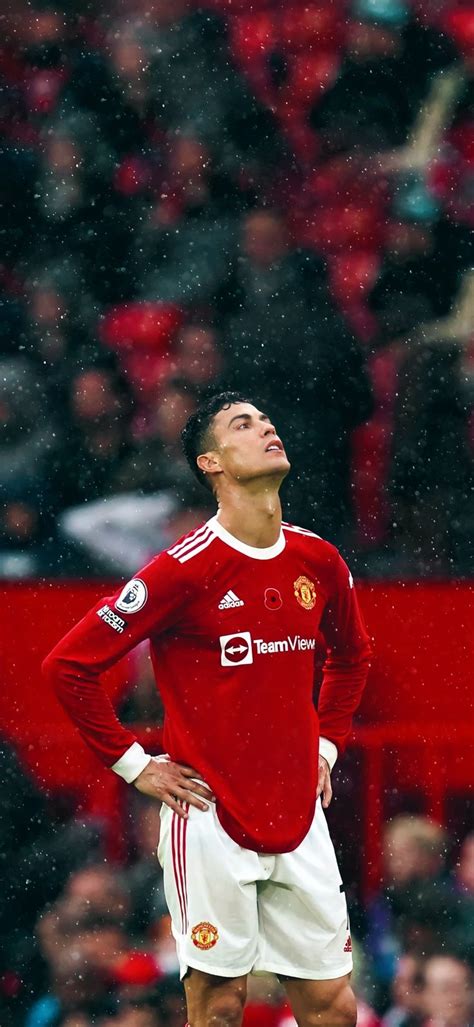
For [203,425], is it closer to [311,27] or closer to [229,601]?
[229,601]

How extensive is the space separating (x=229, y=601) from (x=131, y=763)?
0.41 metres

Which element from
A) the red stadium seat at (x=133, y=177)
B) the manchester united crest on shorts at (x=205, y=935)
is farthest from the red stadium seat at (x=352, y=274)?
the manchester united crest on shorts at (x=205, y=935)

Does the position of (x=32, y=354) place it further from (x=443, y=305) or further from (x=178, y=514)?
(x=443, y=305)

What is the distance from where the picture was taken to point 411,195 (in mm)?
4852

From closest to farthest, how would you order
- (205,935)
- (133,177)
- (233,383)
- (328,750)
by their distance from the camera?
1. (205,935)
2. (328,750)
3. (233,383)
4. (133,177)

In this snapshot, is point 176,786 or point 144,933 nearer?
point 176,786

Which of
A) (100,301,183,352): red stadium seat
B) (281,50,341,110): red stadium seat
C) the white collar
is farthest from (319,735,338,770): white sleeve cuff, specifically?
(281,50,341,110): red stadium seat

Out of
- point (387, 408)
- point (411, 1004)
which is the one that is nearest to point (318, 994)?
point (411, 1004)

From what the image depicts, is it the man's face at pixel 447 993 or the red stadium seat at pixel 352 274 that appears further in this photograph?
the red stadium seat at pixel 352 274

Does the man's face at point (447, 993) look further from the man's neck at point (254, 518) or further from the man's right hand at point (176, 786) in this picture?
the man's neck at point (254, 518)

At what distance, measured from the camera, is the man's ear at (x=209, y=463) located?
9.99 ft

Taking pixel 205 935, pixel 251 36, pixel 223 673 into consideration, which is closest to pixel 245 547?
pixel 223 673

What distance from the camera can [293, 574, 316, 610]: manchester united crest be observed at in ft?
9.79

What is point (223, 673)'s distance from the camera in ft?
9.43
